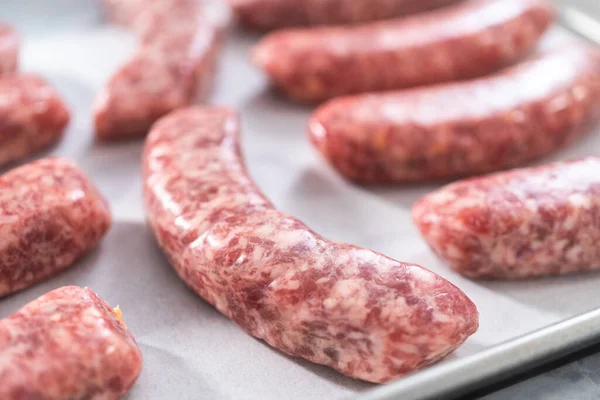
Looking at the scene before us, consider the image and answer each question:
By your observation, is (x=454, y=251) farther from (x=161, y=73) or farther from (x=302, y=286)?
(x=161, y=73)

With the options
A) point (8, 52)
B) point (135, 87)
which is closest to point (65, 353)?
point (135, 87)

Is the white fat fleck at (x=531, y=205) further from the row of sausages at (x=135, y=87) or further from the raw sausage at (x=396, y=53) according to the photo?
the row of sausages at (x=135, y=87)

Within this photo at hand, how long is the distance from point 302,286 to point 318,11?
1761 millimetres

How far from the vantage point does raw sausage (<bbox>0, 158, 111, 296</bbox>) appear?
182cm

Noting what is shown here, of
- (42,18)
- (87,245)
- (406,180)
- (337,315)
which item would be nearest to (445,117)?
(406,180)

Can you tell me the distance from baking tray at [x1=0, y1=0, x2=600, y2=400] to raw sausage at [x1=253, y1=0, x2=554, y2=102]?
0.14m

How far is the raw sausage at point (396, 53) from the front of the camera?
8.54 ft

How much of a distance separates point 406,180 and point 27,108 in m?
1.26

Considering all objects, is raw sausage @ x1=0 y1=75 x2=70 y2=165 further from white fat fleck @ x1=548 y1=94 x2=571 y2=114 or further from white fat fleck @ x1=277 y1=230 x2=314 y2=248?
white fat fleck @ x1=548 y1=94 x2=571 y2=114

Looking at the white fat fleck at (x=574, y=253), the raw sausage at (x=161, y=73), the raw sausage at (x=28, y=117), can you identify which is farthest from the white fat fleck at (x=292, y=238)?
the raw sausage at (x=28, y=117)

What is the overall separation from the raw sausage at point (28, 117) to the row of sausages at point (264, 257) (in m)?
0.39

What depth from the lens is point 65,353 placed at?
1.47 m

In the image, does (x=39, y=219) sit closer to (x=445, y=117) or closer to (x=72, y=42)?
(x=445, y=117)

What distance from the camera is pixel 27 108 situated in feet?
7.75
